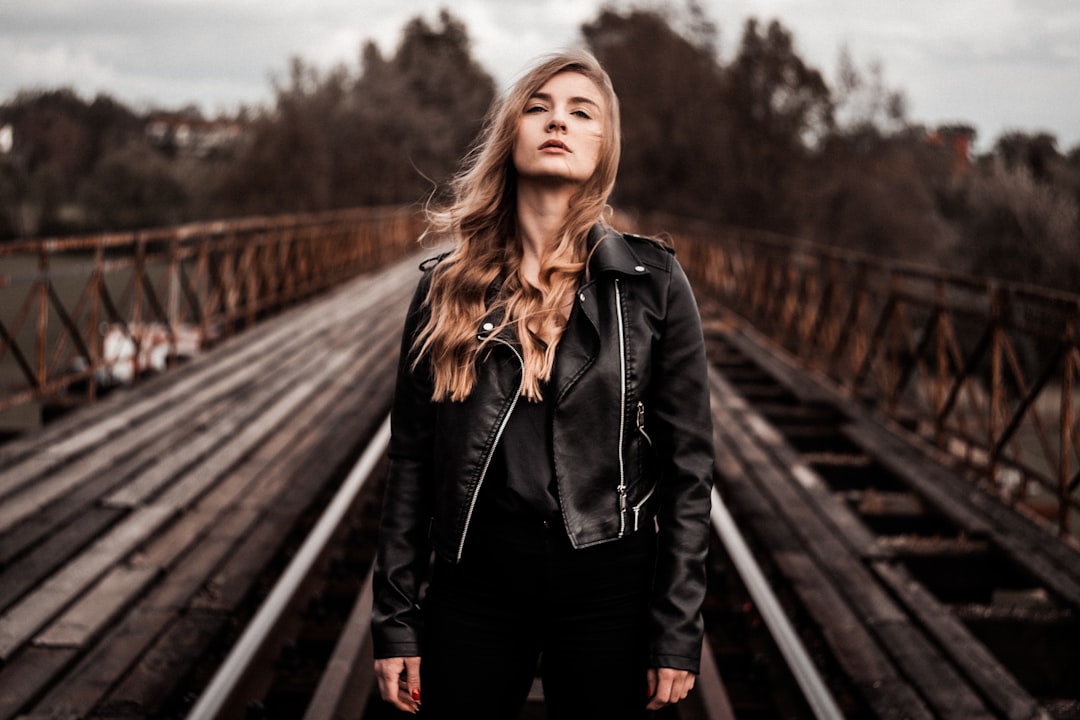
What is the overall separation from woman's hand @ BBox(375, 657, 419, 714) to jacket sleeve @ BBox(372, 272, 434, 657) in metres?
0.02

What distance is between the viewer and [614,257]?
1712 millimetres

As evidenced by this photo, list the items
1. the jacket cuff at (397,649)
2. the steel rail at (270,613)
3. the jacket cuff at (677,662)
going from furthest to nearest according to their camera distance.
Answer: the steel rail at (270,613), the jacket cuff at (397,649), the jacket cuff at (677,662)

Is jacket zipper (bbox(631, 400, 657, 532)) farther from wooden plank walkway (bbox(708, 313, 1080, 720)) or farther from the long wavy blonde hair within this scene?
wooden plank walkway (bbox(708, 313, 1080, 720))

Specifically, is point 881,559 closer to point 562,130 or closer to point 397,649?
point 397,649

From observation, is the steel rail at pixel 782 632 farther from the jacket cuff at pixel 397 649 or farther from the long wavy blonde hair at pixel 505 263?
the long wavy blonde hair at pixel 505 263

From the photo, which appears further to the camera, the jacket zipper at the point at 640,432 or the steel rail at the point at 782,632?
the steel rail at the point at 782,632

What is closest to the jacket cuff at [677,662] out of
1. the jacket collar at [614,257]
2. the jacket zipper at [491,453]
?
the jacket zipper at [491,453]

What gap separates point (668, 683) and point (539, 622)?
0.80 feet

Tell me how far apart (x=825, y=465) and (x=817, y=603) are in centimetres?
264

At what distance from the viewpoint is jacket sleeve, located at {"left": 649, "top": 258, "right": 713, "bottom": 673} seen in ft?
5.46

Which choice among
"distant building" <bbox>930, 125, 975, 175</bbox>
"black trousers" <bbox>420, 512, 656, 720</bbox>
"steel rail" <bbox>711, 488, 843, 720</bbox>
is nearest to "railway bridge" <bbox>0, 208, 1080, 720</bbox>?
"steel rail" <bbox>711, 488, 843, 720</bbox>

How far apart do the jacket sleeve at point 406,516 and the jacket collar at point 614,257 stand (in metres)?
0.34

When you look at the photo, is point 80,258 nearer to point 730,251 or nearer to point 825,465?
point 825,465

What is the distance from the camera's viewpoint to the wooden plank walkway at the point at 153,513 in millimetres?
3268
